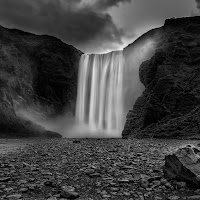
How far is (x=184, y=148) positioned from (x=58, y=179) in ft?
13.5

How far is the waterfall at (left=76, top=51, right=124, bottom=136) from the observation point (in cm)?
6075

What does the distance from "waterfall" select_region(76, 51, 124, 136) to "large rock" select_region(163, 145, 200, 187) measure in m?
51.3

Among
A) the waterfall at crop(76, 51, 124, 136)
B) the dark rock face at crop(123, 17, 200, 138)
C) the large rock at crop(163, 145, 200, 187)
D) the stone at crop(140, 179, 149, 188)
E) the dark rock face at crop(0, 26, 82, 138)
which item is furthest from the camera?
the waterfall at crop(76, 51, 124, 136)

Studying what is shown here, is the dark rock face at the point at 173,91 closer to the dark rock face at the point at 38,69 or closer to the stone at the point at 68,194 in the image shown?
the stone at the point at 68,194

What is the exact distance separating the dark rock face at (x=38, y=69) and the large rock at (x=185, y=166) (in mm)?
46535

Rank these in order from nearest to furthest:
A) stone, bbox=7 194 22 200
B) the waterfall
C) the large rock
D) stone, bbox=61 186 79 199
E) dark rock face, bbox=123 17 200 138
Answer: stone, bbox=7 194 22 200 < stone, bbox=61 186 79 199 < the large rock < dark rock face, bbox=123 17 200 138 < the waterfall

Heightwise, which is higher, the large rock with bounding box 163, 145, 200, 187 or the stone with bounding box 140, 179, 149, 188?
the large rock with bounding box 163, 145, 200, 187

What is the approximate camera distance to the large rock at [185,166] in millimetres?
6434

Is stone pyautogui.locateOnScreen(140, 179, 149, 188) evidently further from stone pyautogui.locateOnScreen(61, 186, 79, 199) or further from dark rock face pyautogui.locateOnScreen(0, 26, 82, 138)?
dark rock face pyautogui.locateOnScreen(0, 26, 82, 138)

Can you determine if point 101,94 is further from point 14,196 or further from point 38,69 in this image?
point 14,196

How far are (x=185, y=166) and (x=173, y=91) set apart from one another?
32.0m

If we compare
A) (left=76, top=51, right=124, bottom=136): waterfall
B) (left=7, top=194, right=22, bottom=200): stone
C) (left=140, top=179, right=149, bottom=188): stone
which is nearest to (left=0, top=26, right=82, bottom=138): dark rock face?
(left=76, top=51, right=124, bottom=136): waterfall

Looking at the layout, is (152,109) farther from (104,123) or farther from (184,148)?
(184,148)

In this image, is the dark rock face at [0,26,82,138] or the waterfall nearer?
the dark rock face at [0,26,82,138]
